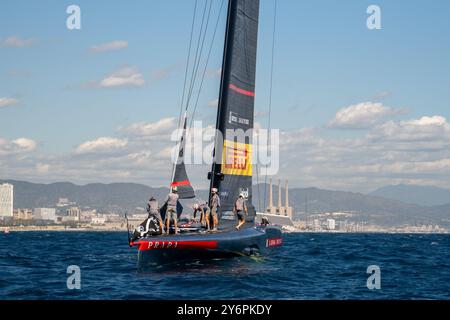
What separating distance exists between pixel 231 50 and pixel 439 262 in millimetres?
12594

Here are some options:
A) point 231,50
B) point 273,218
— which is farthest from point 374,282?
point 273,218

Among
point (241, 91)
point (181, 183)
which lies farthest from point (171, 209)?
point (241, 91)

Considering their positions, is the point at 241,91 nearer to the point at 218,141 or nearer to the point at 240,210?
the point at 218,141

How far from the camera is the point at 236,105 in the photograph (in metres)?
28.0

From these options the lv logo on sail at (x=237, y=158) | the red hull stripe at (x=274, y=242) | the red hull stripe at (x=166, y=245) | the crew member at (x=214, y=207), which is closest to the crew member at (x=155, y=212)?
the red hull stripe at (x=166, y=245)

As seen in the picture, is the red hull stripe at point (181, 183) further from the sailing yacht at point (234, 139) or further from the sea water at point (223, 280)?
the sea water at point (223, 280)

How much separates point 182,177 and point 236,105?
340 cm

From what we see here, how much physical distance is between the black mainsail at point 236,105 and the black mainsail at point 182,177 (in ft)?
2.99

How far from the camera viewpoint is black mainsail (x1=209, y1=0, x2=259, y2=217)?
27.6 metres

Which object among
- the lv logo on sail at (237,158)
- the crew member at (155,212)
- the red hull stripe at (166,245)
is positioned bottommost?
the red hull stripe at (166,245)

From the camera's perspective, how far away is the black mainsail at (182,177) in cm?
2750

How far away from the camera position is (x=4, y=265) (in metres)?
26.3

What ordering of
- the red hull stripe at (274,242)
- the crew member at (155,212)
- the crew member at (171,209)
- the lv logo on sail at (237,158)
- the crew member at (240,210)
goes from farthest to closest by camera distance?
the red hull stripe at (274,242) → the lv logo on sail at (237,158) → the crew member at (240,210) → the crew member at (171,209) → the crew member at (155,212)
